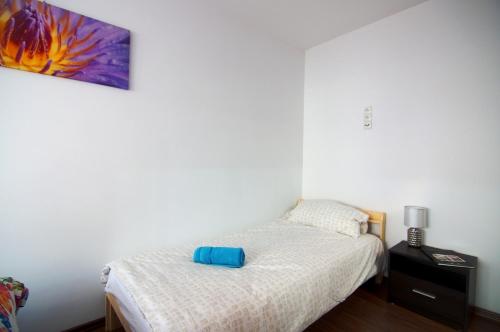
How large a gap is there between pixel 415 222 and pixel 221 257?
1706 millimetres

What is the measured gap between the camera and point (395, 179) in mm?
2354

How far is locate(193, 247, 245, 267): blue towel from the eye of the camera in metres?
1.58

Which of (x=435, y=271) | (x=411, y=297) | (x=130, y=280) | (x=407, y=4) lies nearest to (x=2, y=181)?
(x=130, y=280)

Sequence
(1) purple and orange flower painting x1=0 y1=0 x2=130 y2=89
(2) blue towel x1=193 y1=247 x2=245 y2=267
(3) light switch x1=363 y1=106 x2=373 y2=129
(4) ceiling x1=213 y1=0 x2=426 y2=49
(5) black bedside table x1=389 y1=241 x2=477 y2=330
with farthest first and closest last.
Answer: (3) light switch x1=363 y1=106 x2=373 y2=129, (4) ceiling x1=213 y1=0 x2=426 y2=49, (5) black bedside table x1=389 y1=241 x2=477 y2=330, (2) blue towel x1=193 y1=247 x2=245 y2=267, (1) purple and orange flower painting x1=0 y1=0 x2=130 y2=89

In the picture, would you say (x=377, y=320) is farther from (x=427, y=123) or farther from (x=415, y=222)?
(x=427, y=123)

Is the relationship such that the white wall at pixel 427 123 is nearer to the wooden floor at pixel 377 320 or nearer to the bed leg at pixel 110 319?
the wooden floor at pixel 377 320

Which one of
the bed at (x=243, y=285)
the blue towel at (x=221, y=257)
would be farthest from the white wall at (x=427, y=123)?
the blue towel at (x=221, y=257)

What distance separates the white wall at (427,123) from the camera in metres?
1.88

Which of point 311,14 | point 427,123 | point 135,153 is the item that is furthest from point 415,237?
point 135,153

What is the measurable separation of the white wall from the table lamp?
0.50 ft

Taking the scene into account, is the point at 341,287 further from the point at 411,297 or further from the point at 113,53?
the point at 113,53

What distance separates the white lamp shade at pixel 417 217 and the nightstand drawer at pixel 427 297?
44cm

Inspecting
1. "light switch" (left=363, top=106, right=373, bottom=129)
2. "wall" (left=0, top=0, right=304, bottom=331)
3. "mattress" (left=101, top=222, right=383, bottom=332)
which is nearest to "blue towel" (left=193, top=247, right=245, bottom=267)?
"mattress" (left=101, top=222, right=383, bottom=332)

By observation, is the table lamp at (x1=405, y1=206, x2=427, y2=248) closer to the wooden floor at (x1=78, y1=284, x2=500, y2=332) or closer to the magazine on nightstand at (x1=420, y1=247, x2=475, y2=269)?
the magazine on nightstand at (x1=420, y1=247, x2=475, y2=269)
